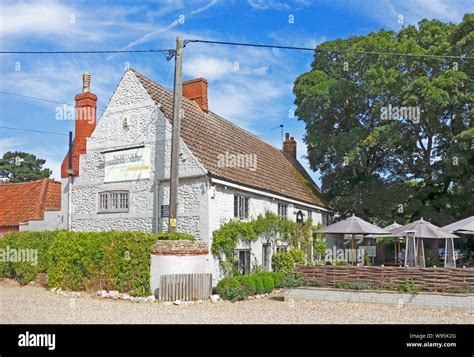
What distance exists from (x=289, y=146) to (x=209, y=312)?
24.7 meters

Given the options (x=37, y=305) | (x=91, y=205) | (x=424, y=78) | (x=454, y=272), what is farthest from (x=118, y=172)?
(x=424, y=78)

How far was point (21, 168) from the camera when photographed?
55.4 meters

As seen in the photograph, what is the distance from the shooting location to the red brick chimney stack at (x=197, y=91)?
2496 cm

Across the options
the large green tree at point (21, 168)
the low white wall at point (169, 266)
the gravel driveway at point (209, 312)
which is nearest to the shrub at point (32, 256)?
the gravel driveway at point (209, 312)

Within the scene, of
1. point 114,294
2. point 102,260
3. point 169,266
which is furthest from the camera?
point 102,260

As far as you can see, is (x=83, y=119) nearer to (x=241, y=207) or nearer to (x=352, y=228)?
(x=241, y=207)

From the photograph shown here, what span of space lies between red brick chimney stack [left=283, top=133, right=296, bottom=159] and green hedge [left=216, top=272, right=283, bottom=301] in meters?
19.4

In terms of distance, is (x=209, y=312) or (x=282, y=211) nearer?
(x=209, y=312)

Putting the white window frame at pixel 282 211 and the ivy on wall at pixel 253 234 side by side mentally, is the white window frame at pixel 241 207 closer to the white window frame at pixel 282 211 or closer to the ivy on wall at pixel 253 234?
the ivy on wall at pixel 253 234

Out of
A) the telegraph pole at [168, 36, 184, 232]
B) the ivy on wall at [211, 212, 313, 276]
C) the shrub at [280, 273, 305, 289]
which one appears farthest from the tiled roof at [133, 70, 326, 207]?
the shrub at [280, 273, 305, 289]

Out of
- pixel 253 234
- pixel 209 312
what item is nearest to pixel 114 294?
pixel 209 312

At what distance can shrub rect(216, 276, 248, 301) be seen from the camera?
52.7 ft

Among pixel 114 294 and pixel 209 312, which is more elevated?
pixel 114 294

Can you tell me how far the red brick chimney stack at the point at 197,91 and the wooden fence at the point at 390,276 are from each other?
11928 mm
